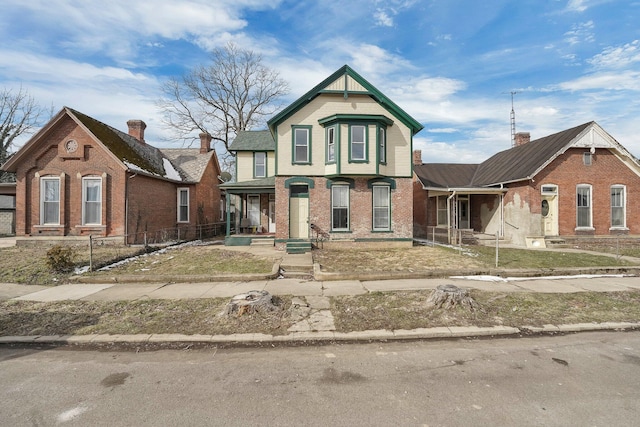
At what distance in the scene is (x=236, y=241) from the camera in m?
16.9

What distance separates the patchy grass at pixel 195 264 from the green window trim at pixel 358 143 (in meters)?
6.53

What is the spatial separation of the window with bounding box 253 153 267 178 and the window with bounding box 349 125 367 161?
24.6 ft

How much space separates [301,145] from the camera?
15.5 m

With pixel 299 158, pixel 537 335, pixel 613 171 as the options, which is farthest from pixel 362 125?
pixel 613 171

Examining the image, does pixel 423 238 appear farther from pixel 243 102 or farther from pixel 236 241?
pixel 243 102

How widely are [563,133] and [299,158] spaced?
16.1 metres

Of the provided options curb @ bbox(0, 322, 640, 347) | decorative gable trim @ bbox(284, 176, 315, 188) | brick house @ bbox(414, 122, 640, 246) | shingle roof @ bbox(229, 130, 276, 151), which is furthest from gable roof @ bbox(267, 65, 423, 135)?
curb @ bbox(0, 322, 640, 347)

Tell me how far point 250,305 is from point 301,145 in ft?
35.1

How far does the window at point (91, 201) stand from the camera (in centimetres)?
1617

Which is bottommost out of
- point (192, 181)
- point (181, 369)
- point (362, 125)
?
point (181, 369)

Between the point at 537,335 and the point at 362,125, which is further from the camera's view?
the point at 362,125

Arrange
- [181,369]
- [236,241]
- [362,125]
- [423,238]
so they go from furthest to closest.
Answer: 1. [423,238]
2. [236,241]
3. [362,125]
4. [181,369]

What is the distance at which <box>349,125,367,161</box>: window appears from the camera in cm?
1496

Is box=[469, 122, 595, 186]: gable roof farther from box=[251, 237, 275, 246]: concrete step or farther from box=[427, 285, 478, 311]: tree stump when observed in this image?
box=[251, 237, 275, 246]: concrete step
